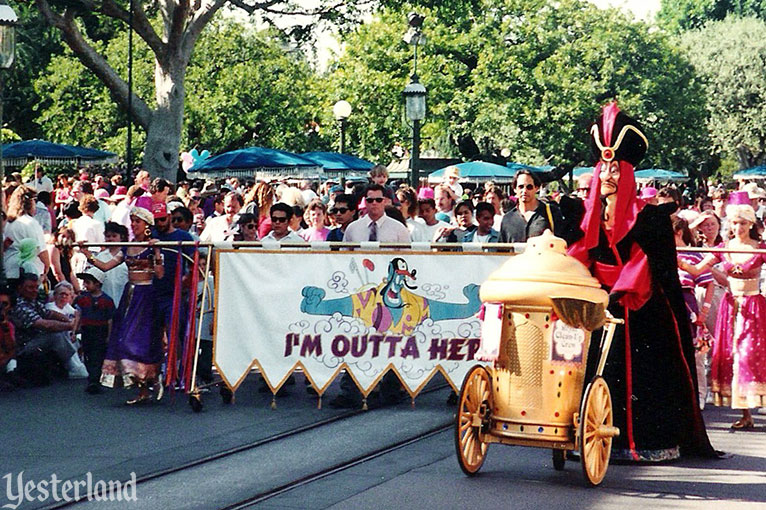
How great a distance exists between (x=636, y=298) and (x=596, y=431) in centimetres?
103

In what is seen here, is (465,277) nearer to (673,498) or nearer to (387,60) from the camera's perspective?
(673,498)

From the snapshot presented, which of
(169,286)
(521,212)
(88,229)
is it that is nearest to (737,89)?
(88,229)

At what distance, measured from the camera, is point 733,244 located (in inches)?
404

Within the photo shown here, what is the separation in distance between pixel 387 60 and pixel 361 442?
4323 centimetres

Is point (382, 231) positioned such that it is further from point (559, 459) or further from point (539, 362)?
point (539, 362)

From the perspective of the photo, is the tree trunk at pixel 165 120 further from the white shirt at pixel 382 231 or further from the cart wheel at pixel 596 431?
the cart wheel at pixel 596 431

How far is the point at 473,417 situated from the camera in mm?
7836

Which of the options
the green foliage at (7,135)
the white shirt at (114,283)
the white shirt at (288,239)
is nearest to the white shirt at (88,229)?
the white shirt at (114,283)

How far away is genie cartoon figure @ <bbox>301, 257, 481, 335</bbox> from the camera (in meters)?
10.8

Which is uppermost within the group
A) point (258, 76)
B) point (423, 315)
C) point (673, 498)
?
point (258, 76)

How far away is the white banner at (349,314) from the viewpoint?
35.3 ft

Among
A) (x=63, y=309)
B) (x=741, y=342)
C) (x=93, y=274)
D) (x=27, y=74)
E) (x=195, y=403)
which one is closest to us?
(x=741, y=342)

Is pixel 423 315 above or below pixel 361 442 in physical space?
above

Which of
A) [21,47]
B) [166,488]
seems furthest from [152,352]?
[21,47]
